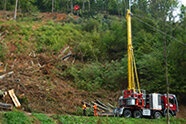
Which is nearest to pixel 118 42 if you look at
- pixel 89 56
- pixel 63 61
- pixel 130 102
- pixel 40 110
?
pixel 89 56

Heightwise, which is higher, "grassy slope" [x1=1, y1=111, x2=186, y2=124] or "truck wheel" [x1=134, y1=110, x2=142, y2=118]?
"grassy slope" [x1=1, y1=111, x2=186, y2=124]

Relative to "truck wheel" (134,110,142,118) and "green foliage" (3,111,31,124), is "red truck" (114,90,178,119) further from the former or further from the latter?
"green foliage" (3,111,31,124)

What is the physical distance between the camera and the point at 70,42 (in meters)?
32.9

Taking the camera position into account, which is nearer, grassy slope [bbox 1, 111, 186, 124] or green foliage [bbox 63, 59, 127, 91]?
→ grassy slope [bbox 1, 111, 186, 124]

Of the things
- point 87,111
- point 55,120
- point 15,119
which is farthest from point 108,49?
point 15,119

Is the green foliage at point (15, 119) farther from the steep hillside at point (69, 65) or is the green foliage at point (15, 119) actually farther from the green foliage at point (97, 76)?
the green foliage at point (97, 76)

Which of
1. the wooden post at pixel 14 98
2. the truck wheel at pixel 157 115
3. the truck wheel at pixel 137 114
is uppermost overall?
the wooden post at pixel 14 98

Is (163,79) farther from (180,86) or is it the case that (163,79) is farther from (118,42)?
(118,42)

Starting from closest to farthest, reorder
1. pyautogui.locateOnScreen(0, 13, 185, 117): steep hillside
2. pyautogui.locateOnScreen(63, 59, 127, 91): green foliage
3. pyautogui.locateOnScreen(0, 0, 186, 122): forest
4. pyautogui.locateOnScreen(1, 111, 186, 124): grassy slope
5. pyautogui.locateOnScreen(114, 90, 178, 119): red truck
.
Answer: pyautogui.locateOnScreen(1, 111, 186, 124): grassy slope, pyautogui.locateOnScreen(114, 90, 178, 119): red truck, pyautogui.locateOnScreen(0, 13, 185, 117): steep hillside, pyautogui.locateOnScreen(0, 0, 186, 122): forest, pyautogui.locateOnScreen(63, 59, 127, 91): green foliage

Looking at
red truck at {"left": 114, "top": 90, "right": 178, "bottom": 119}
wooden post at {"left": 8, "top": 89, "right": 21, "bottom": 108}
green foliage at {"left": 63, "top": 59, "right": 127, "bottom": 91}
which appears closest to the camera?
wooden post at {"left": 8, "top": 89, "right": 21, "bottom": 108}

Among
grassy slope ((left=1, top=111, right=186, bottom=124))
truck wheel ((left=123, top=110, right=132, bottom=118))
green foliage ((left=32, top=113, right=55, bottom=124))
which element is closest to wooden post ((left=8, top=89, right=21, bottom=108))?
grassy slope ((left=1, top=111, right=186, bottom=124))

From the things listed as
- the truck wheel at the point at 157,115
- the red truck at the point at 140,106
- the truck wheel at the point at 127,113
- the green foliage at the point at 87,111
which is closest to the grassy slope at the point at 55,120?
the truck wheel at the point at 157,115

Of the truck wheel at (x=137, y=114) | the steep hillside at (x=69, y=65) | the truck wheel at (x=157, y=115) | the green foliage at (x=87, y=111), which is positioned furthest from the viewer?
the steep hillside at (x=69, y=65)

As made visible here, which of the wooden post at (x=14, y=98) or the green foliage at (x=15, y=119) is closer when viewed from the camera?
the green foliage at (x=15, y=119)
